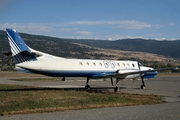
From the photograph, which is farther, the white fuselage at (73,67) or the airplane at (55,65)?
the white fuselage at (73,67)

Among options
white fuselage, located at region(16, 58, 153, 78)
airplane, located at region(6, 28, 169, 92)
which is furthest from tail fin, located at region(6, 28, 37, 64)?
white fuselage, located at region(16, 58, 153, 78)

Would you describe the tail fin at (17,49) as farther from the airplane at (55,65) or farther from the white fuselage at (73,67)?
the white fuselage at (73,67)

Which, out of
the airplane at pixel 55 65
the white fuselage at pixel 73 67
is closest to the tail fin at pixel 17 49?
the airplane at pixel 55 65

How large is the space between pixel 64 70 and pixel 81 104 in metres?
9.57

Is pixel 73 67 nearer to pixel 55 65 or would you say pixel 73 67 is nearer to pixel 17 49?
pixel 55 65

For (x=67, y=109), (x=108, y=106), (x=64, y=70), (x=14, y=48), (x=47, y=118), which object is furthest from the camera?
(x=64, y=70)

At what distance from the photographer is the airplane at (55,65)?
938 inches

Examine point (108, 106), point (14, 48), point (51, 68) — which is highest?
point (14, 48)

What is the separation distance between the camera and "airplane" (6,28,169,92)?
23828 mm

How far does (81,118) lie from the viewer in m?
12.3

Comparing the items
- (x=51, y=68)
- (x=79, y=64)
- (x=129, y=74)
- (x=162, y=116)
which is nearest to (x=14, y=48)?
(x=51, y=68)

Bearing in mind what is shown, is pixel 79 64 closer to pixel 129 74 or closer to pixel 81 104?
pixel 129 74

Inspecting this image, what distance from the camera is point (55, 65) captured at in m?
25.1

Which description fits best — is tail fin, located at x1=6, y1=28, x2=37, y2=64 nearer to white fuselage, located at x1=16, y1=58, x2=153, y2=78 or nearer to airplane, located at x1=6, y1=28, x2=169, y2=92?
airplane, located at x1=6, y1=28, x2=169, y2=92
